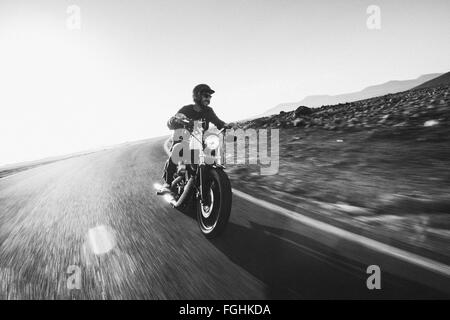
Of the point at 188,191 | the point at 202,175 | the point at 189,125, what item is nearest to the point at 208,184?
the point at 202,175

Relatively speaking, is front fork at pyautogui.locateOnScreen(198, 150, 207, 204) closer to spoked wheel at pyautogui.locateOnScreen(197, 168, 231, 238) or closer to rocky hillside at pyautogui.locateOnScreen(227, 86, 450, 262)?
spoked wheel at pyautogui.locateOnScreen(197, 168, 231, 238)

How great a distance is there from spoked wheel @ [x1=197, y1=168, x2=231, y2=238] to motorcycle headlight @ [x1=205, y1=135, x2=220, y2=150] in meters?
0.32

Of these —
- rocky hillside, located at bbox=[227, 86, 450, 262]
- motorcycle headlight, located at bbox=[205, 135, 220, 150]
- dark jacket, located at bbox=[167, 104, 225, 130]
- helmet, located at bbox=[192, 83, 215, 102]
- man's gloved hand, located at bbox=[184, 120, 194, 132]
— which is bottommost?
rocky hillside, located at bbox=[227, 86, 450, 262]

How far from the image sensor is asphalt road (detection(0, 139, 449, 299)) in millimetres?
2713

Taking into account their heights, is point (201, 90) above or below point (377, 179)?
above

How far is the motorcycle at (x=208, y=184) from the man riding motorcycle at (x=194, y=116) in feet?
0.35

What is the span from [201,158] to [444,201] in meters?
3.96

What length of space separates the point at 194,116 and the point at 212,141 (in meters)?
1.05

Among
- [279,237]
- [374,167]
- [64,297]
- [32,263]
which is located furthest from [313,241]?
[374,167]

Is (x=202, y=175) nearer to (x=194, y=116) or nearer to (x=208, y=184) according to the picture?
(x=208, y=184)

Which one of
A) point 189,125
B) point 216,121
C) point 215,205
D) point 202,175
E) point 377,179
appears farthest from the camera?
point 377,179

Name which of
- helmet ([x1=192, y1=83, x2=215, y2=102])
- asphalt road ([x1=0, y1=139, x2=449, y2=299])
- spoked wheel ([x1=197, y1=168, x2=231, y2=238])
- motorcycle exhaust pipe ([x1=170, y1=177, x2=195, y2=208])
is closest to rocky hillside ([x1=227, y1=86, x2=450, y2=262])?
asphalt road ([x1=0, y1=139, x2=449, y2=299])

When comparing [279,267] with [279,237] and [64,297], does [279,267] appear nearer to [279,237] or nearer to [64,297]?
[279,237]

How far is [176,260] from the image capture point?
Result: 11.0ft
